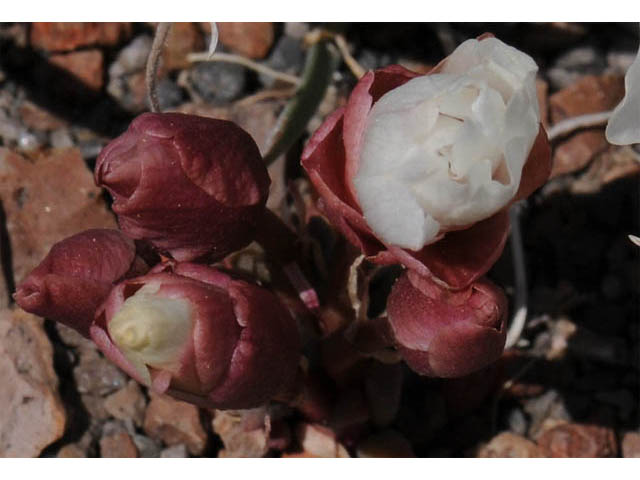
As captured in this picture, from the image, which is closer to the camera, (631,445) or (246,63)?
(631,445)

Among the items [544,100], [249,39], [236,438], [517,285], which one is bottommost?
[236,438]

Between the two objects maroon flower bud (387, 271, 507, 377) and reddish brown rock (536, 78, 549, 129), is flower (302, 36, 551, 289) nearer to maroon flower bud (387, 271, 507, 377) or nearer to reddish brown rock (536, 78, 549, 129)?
maroon flower bud (387, 271, 507, 377)

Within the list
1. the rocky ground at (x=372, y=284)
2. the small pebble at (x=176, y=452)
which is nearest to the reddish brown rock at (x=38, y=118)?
the rocky ground at (x=372, y=284)

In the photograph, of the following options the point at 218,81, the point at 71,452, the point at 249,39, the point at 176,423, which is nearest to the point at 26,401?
the point at 71,452

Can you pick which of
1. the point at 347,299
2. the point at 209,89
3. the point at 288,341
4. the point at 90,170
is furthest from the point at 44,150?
the point at 288,341

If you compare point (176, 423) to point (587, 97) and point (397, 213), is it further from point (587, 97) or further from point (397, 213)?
point (587, 97)

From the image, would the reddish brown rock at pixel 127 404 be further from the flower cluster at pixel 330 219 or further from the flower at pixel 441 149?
the flower at pixel 441 149

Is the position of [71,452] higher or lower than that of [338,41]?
lower
